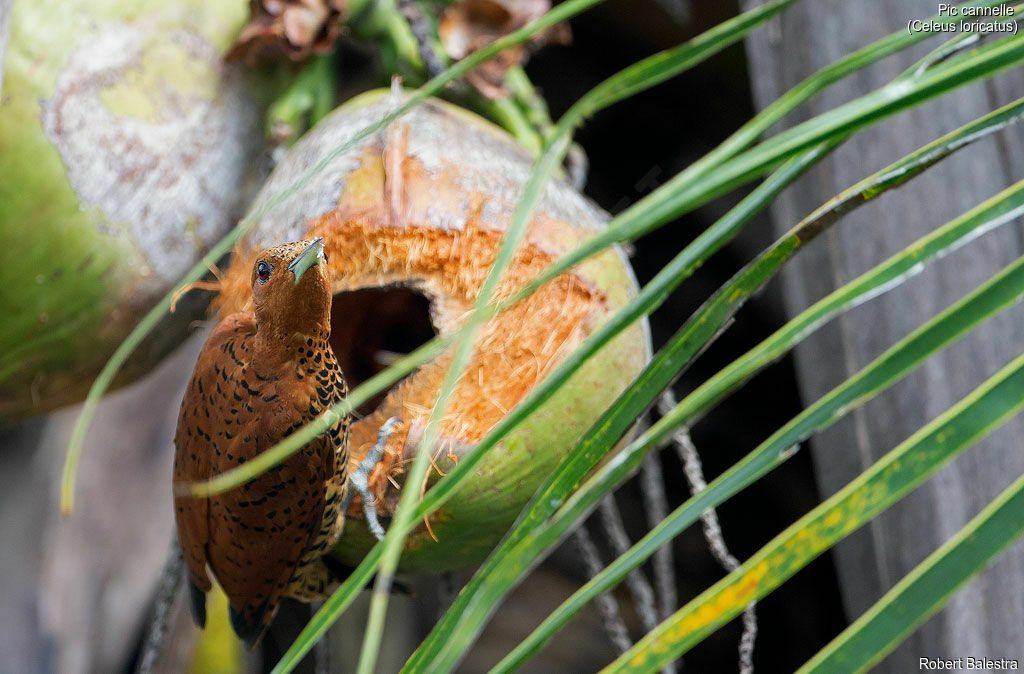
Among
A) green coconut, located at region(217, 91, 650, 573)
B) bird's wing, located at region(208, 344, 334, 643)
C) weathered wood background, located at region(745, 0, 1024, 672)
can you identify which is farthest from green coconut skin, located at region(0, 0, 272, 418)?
weathered wood background, located at region(745, 0, 1024, 672)

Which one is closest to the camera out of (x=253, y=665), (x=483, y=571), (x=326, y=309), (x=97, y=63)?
(x=483, y=571)

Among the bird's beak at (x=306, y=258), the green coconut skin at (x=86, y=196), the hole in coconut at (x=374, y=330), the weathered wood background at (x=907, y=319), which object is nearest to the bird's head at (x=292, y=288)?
the bird's beak at (x=306, y=258)

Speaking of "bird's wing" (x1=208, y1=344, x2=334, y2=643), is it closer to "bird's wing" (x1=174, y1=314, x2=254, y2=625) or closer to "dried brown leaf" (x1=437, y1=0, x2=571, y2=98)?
"bird's wing" (x1=174, y1=314, x2=254, y2=625)

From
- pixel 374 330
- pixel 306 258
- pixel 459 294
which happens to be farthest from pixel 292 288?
pixel 374 330

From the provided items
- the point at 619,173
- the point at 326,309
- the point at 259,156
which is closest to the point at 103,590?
the point at 259,156

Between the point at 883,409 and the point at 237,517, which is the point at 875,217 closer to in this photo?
the point at 883,409

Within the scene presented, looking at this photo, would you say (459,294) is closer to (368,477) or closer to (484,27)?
(368,477)
